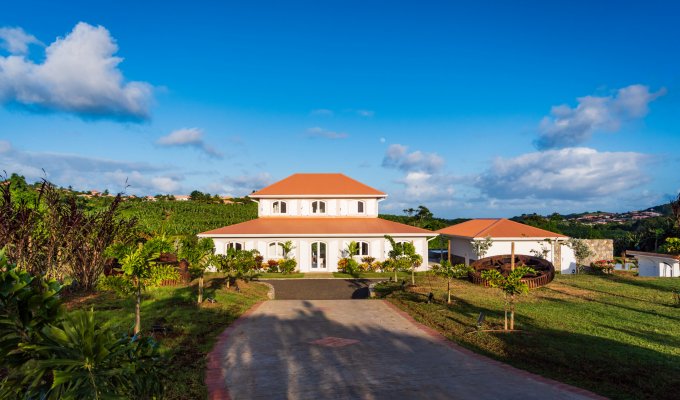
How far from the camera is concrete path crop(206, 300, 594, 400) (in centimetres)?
739

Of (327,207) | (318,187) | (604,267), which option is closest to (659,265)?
(604,267)

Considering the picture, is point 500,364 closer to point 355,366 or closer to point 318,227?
point 355,366

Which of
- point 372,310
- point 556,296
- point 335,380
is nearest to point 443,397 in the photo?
point 335,380

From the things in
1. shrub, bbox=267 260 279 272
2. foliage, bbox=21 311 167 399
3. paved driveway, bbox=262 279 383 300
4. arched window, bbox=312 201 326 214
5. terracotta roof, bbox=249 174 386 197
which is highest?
terracotta roof, bbox=249 174 386 197

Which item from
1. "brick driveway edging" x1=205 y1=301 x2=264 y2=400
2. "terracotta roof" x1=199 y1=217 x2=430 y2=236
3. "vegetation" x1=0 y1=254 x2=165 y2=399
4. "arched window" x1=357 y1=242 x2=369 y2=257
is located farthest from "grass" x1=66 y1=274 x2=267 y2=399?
"arched window" x1=357 y1=242 x2=369 y2=257

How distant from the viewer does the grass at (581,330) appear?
799 cm

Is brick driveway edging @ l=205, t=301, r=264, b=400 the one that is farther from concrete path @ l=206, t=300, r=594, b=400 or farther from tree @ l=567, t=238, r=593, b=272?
tree @ l=567, t=238, r=593, b=272

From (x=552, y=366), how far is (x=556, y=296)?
36.9 feet

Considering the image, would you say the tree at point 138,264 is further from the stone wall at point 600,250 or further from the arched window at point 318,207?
the stone wall at point 600,250

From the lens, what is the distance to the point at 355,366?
8961 mm

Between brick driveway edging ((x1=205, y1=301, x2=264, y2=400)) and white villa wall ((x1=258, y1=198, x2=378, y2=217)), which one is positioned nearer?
brick driveway edging ((x1=205, y1=301, x2=264, y2=400))

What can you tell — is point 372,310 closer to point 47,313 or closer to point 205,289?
point 205,289

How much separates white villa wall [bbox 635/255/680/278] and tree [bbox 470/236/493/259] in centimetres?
995

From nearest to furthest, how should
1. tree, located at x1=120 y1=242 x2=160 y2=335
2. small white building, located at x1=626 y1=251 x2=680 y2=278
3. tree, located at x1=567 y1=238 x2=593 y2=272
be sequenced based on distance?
tree, located at x1=120 y1=242 x2=160 y2=335 < small white building, located at x1=626 y1=251 x2=680 y2=278 < tree, located at x1=567 y1=238 x2=593 y2=272
